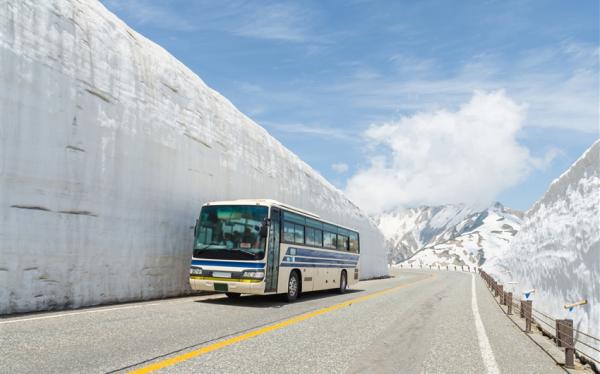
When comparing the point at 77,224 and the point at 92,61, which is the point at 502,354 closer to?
the point at 77,224

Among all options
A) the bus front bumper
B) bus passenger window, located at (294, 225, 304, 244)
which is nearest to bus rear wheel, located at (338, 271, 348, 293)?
bus passenger window, located at (294, 225, 304, 244)

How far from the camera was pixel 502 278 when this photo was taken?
31516mm

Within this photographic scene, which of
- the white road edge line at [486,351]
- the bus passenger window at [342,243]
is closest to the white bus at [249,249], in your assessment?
the bus passenger window at [342,243]

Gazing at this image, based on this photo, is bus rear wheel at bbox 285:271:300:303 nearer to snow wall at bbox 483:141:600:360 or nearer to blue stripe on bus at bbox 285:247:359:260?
blue stripe on bus at bbox 285:247:359:260

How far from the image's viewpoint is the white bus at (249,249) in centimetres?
1238

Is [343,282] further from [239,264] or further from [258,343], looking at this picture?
[258,343]

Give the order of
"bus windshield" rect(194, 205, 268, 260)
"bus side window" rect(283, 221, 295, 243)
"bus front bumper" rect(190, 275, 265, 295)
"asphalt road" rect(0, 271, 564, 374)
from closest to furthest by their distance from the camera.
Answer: "asphalt road" rect(0, 271, 564, 374)
"bus front bumper" rect(190, 275, 265, 295)
"bus windshield" rect(194, 205, 268, 260)
"bus side window" rect(283, 221, 295, 243)

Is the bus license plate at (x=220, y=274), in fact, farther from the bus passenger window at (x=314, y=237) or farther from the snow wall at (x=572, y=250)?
the snow wall at (x=572, y=250)

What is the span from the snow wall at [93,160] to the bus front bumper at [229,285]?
2.21m

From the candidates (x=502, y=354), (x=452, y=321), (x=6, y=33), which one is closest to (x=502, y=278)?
(x=452, y=321)

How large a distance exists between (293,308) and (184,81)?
10530mm

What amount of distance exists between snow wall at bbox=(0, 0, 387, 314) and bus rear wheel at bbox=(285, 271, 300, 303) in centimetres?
394

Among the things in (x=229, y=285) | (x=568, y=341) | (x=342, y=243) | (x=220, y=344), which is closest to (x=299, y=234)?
(x=229, y=285)

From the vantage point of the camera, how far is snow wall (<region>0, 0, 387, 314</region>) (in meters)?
9.84
